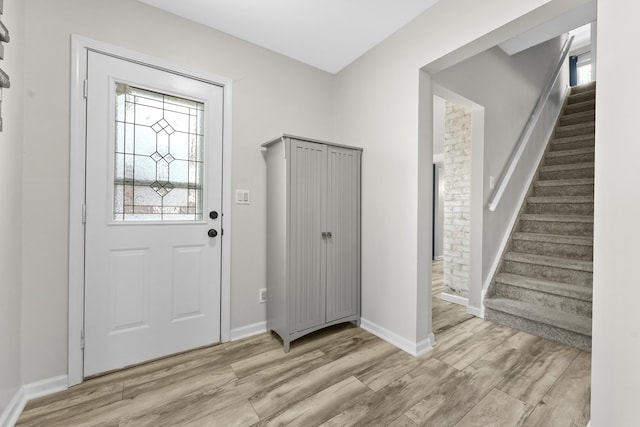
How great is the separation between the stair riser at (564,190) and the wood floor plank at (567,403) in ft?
6.77

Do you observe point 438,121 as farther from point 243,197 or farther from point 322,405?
point 322,405

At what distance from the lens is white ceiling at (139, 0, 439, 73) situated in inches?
73.7

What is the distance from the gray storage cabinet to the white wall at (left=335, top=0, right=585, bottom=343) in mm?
175

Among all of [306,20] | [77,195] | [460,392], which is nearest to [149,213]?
[77,195]

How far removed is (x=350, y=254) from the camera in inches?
95.0

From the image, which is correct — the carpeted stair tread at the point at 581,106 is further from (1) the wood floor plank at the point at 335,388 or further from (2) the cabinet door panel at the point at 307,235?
(2) the cabinet door panel at the point at 307,235

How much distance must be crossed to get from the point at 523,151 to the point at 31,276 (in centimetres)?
449

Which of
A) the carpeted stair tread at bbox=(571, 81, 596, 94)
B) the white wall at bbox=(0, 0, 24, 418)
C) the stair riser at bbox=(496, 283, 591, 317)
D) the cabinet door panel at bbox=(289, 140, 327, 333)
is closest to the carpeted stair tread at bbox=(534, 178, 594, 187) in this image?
the stair riser at bbox=(496, 283, 591, 317)

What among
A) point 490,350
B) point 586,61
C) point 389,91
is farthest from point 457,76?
point 586,61

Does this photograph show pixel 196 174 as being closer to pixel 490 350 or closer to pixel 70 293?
pixel 70 293

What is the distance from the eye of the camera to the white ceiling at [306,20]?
1.87 m

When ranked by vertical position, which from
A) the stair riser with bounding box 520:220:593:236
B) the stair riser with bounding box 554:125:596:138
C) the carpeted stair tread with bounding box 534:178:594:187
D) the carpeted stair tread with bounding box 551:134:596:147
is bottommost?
the stair riser with bounding box 520:220:593:236

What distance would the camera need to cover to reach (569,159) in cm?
344

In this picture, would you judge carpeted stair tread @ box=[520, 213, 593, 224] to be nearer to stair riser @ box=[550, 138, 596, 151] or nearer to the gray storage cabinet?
stair riser @ box=[550, 138, 596, 151]
